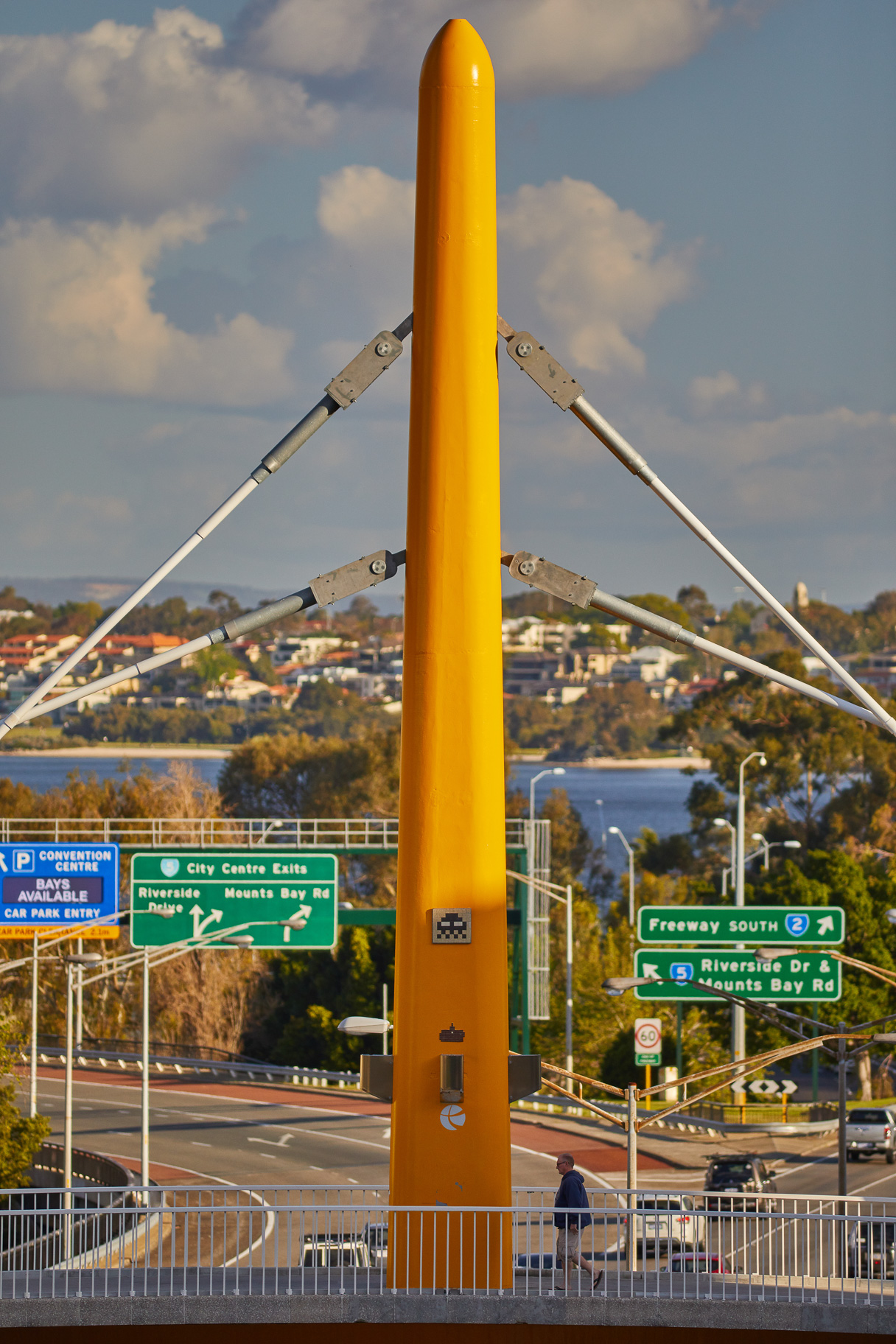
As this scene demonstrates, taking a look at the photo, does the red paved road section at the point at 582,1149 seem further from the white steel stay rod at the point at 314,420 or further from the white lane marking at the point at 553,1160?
the white steel stay rod at the point at 314,420

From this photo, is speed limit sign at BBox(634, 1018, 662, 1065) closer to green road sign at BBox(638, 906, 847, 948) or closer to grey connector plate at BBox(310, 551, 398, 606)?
green road sign at BBox(638, 906, 847, 948)

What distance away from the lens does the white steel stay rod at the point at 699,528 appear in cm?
1733

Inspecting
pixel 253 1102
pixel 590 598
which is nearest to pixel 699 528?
pixel 590 598

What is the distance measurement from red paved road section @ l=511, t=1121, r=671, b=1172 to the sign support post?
27.4m

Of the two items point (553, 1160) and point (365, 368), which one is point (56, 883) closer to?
point (553, 1160)

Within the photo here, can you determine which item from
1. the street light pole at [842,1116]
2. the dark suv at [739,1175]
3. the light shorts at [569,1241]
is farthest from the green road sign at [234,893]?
the light shorts at [569,1241]

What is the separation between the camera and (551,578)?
57.9ft

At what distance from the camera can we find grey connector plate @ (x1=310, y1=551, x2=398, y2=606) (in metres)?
17.4

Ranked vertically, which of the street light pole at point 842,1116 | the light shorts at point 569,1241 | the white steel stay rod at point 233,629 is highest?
the white steel stay rod at point 233,629

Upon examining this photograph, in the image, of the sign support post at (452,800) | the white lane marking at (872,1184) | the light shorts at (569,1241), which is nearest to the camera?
the light shorts at (569,1241)

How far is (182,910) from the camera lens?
139ft

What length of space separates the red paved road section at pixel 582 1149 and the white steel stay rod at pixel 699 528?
2790 centimetres

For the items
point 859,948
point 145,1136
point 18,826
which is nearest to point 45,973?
point 18,826

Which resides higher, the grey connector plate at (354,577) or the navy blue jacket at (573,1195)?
the grey connector plate at (354,577)
